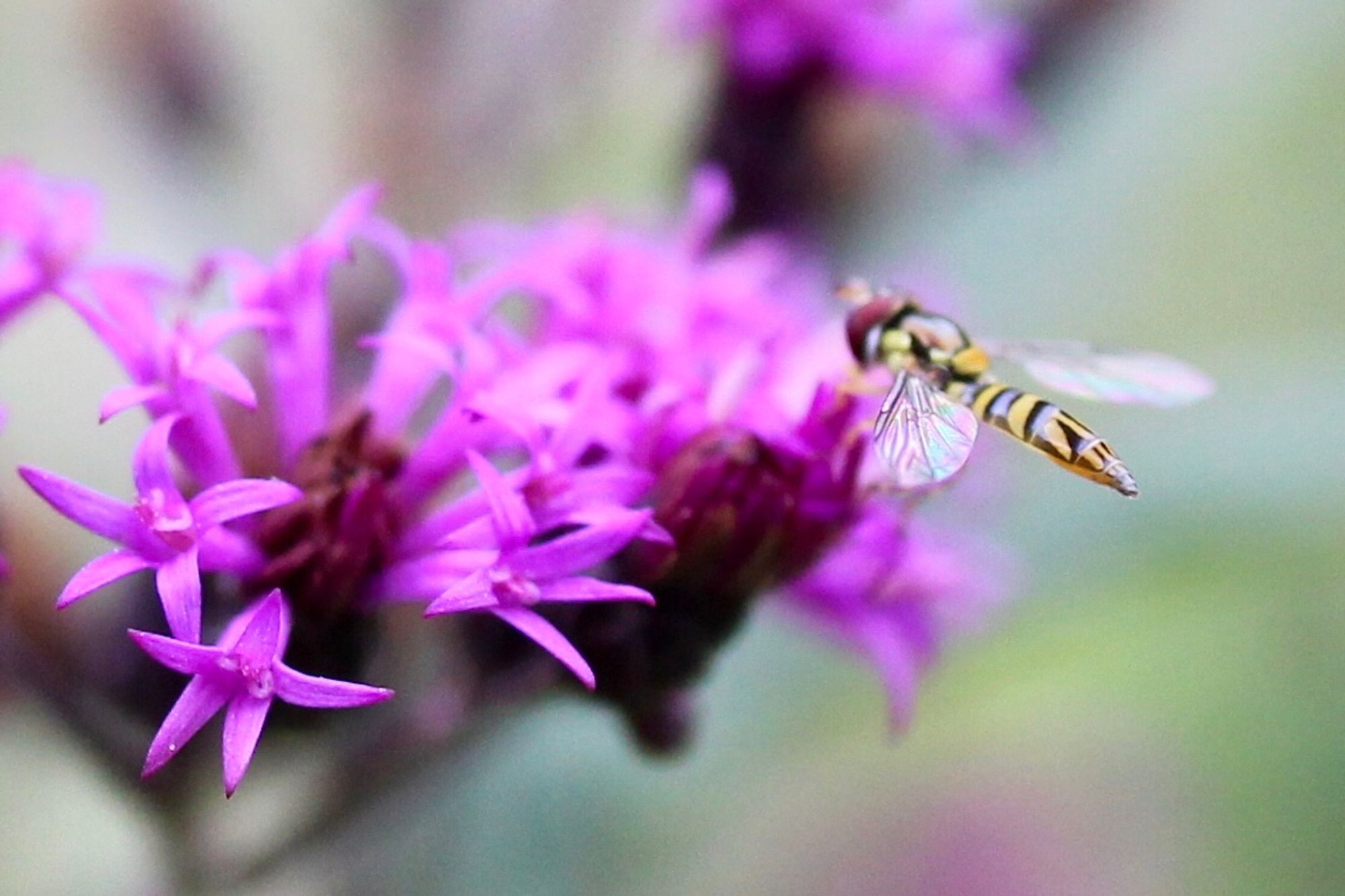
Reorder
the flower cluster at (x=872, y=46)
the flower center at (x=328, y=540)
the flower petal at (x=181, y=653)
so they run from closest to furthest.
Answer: the flower petal at (x=181, y=653) < the flower center at (x=328, y=540) < the flower cluster at (x=872, y=46)

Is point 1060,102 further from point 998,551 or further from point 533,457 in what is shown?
point 533,457

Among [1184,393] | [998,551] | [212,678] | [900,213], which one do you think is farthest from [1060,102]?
[212,678]

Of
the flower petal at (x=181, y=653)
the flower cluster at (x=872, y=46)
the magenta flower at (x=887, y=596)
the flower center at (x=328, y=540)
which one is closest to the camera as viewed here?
the flower petal at (x=181, y=653)

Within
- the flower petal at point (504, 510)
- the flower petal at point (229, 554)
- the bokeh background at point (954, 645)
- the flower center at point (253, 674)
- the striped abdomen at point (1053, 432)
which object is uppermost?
the striped abdomen at point (1053, 432)

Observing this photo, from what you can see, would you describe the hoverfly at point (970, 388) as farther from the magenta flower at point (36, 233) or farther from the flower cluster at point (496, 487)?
the magenta flower at point (36, 233)

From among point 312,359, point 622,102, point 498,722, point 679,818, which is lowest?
point 679,818

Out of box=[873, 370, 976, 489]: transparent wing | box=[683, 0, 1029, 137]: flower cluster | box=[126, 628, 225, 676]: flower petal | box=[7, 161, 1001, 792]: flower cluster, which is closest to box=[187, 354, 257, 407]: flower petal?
box=[7, 161, 1001, 792]: flower cluster

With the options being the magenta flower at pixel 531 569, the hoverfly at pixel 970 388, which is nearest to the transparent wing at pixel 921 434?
the hoverfly at pixel 970 388
